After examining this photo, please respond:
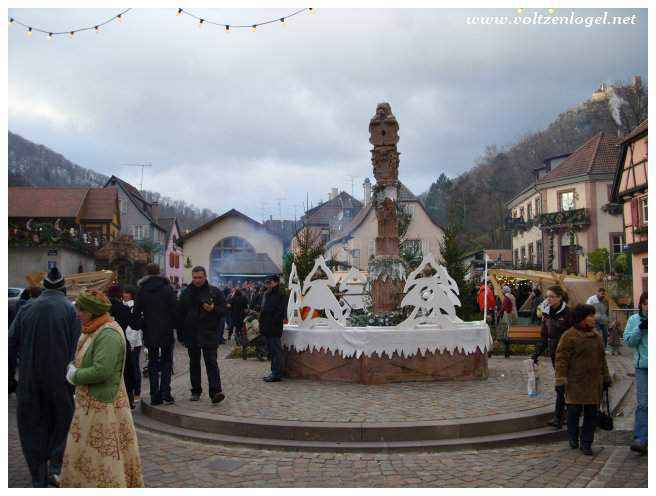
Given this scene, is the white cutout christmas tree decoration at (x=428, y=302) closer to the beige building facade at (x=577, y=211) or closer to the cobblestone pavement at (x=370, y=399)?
the cobblestone pavement at (x=370, y=399)

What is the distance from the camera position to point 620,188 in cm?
2753

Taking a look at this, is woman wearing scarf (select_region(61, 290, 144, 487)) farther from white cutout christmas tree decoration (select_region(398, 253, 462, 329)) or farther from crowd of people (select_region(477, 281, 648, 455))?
white cutout christmas tree decoration (select_region(398, 253, 462, 329))

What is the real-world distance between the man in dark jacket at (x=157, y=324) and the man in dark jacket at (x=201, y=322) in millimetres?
203

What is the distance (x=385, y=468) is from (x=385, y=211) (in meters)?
6.52

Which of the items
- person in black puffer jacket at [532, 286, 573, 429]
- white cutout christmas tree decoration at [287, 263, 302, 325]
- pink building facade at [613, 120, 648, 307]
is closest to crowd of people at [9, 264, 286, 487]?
white cutout christmas tree decoration at [287, 263, 302, 325]

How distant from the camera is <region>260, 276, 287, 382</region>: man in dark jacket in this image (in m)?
10.3

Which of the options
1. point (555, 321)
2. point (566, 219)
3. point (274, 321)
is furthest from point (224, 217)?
point (555, 321)

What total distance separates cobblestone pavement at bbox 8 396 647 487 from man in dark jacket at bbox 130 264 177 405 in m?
1.64

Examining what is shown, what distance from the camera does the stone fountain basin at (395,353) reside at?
9.81 m

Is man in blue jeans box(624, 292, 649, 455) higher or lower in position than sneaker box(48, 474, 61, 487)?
higher

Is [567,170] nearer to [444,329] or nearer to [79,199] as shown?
[79,199]

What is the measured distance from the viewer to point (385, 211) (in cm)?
1215

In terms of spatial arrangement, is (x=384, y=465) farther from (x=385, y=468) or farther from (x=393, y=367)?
A: (x=393, y=367)
